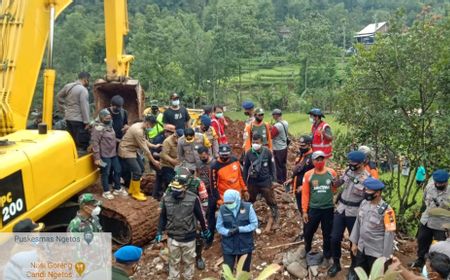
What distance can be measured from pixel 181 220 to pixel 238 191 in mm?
1150

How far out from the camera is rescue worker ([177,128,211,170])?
8195mm

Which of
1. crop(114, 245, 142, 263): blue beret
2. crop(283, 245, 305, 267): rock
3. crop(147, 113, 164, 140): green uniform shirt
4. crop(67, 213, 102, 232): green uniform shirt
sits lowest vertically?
crop(283, 245, 305, 267): rock

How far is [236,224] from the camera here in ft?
20.9

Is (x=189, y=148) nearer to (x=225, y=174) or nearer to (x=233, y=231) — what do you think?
(x=225, y=174)

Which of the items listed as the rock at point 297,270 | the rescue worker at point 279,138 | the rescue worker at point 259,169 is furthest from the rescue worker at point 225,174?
the rescue worker at point 279,138

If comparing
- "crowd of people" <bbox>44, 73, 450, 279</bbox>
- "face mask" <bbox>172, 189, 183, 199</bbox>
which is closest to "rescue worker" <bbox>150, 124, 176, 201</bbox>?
"crowd of people" <bbox>44, 73, 450, 279</bbox>

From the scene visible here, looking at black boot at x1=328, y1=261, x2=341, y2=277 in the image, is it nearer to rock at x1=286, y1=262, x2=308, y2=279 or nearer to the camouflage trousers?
rock at x1=286, y1=262, x2=308, y2=279

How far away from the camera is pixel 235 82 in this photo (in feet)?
138

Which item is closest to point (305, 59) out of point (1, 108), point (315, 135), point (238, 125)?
point (238, 125)

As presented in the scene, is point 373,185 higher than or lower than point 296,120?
higher

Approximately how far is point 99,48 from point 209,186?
3548 cm

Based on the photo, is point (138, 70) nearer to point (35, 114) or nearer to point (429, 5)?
point (35, 114)

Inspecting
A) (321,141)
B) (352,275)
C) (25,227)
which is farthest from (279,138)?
(25,227)

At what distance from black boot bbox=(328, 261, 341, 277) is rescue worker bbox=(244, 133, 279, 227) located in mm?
1576
